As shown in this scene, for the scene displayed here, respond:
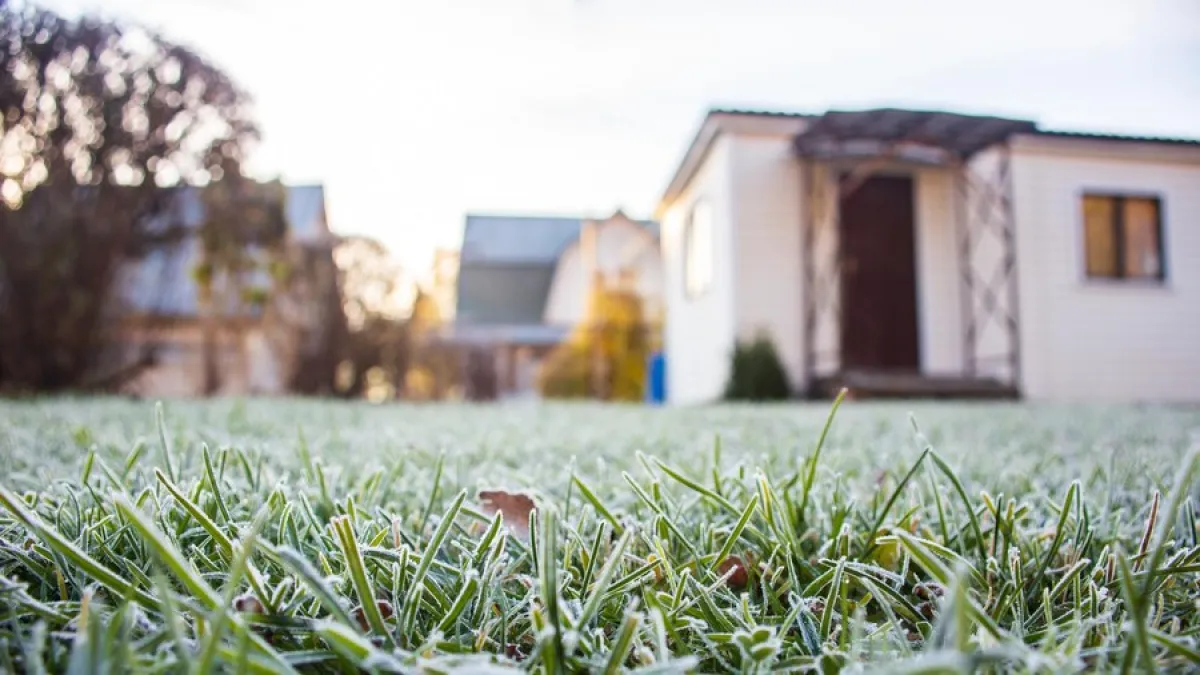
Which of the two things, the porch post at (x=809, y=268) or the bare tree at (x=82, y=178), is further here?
the porch post at (x=809, y=268)

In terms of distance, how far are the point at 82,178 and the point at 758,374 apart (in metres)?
5.82

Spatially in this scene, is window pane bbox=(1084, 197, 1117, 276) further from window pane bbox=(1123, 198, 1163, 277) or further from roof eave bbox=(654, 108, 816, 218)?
roof eave bbox=(654, 108, 816, 218)

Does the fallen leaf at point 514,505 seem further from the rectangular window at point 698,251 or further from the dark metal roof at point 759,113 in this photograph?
the rectangular window at point 698,251

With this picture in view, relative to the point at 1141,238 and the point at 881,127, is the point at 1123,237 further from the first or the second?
the point at 881,127

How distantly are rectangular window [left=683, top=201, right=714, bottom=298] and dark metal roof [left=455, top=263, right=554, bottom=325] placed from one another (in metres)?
9.98

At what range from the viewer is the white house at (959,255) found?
7543 mm

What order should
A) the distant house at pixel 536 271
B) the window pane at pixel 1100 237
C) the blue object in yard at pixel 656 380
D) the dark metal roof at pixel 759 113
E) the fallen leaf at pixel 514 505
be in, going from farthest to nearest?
the distant house at pixel 536 271 < the blue object in yard at pixel 656 380 < the window pane at pixel 1100 237 < the dark metal roof at pixel 759 113 < the fallen leaf at pixel 514 505

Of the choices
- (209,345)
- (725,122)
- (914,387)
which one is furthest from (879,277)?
(209,345)

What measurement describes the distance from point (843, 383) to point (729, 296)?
5.47ft

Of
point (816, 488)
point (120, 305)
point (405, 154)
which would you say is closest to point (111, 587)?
point (816, 488)

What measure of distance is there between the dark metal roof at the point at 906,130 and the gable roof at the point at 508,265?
12.2m

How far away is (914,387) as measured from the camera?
6.56m

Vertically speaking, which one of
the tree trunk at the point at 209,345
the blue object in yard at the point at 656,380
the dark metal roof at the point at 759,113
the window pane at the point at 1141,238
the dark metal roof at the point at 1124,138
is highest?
the dark metal roof at the point at 759,113

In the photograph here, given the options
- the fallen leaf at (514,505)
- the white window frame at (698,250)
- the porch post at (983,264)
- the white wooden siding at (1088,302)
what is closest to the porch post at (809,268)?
the white window frame at (698,250)
